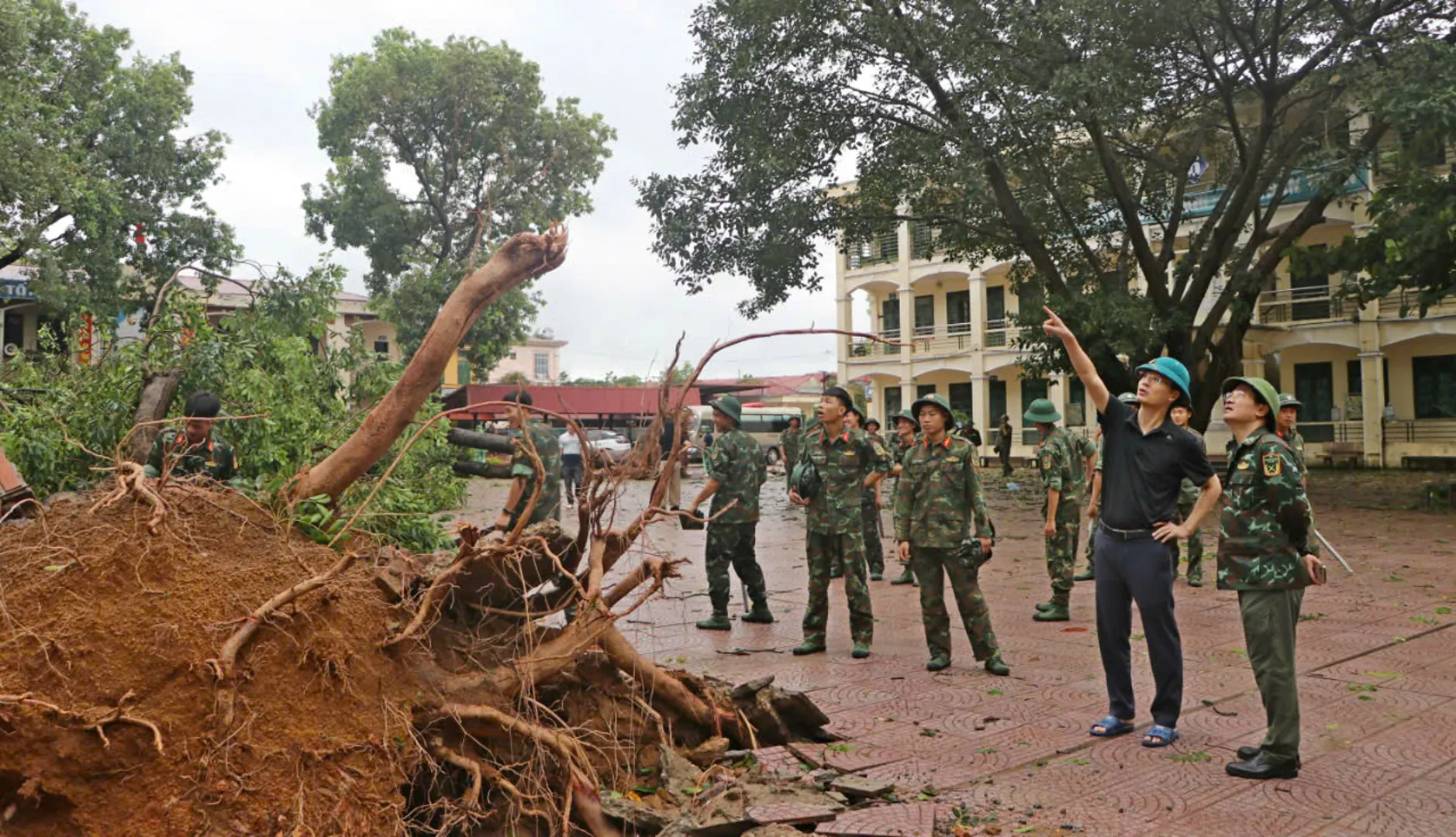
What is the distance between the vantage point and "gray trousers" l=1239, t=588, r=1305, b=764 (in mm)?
4930

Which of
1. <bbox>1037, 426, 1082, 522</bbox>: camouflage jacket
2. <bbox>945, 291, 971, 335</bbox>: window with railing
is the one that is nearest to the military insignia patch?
<bbox>1037, 426, 1082, 522</bbox>: camouflage jacket

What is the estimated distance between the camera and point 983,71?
17.0 metres

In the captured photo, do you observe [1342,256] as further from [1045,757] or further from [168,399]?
[168,399]

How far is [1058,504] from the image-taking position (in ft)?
32.4

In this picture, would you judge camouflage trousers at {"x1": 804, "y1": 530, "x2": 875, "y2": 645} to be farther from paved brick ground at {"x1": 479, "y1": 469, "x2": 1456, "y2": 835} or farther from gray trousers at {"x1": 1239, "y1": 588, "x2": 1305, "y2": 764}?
gray trousers at {"x1": 1239, "y1": 588, "x2": 1305, "y2": 764}

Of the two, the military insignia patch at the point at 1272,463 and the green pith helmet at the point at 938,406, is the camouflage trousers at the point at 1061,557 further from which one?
the military insignia patch at the point at 1272,463

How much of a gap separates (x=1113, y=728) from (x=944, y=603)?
5.95 feet

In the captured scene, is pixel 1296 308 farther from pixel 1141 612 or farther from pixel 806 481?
pixel 1141 612

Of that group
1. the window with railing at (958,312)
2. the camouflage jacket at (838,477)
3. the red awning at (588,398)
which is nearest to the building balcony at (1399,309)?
the window with railing at (958,312)

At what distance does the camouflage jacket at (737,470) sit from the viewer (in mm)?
8844

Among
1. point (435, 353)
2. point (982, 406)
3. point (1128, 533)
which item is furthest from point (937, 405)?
point (982, 406)

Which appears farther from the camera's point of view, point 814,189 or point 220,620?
point 814,189

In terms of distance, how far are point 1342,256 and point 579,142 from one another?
997 inches

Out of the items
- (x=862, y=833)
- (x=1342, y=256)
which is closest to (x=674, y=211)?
(x=1342, y=256)
